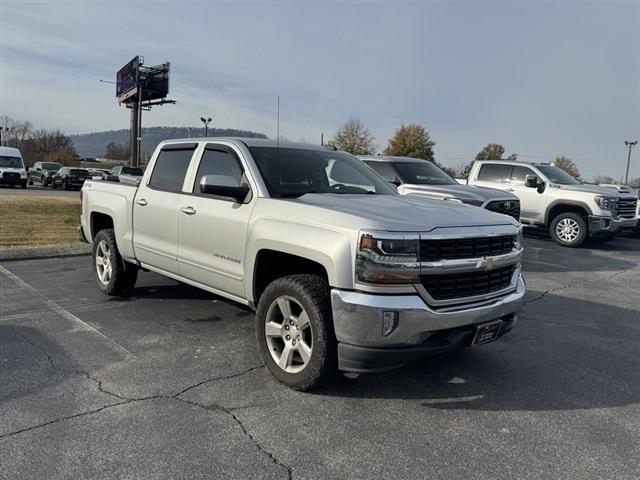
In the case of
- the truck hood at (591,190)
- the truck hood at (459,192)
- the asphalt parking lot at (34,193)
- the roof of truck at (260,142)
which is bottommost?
the asphalt parking lot at (34,193)

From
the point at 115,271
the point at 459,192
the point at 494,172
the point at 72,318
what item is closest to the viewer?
the point at 72,318

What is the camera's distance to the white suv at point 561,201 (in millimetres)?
12102

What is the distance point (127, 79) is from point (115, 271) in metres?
45.9

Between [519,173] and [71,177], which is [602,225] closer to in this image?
[519,173]

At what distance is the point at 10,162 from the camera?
3036 centimetres

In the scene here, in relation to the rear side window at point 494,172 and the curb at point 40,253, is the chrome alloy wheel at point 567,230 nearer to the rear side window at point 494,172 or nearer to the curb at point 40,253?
the rear side window at point 494,172

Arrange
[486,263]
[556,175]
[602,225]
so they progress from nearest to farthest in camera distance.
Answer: [486,263] → [602,225] → [556,175]

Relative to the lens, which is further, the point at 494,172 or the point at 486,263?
the point at 494,172

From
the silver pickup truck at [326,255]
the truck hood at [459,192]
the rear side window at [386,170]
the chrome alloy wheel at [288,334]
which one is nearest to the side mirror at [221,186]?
the silver pickup truck at [326,255]

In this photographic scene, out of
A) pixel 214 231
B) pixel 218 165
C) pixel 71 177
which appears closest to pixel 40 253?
pixel 218 165

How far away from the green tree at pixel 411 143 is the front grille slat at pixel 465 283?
199 feet

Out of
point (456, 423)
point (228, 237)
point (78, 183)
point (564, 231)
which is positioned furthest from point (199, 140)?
point (78, 183)

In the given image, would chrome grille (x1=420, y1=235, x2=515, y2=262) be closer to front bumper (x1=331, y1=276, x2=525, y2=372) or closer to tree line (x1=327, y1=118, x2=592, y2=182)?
front bumper (x1=331, y1=276, x2=525, y2=372)

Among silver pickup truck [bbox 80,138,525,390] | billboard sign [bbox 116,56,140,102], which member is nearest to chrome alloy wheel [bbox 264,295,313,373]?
silver pickup truck [bbox 80,138,525,390]
